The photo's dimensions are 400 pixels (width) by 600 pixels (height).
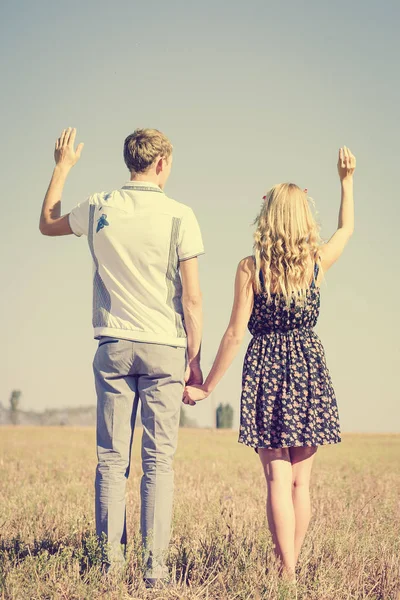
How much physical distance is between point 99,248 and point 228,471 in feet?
26.8

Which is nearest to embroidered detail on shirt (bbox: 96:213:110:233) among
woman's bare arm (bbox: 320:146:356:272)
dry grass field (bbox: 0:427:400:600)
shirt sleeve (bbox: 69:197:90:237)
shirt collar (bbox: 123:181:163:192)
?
shirt sleeve (bbox: 69:197:90:237)

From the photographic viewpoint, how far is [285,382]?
487 centimetres

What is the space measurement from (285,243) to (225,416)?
272ft

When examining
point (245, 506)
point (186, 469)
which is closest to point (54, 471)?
point (186, 469)

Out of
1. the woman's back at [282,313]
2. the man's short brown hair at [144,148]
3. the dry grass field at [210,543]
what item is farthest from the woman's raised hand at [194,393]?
the man's short brown hair at [144,148]

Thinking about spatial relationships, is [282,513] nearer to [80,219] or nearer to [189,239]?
[189,239]

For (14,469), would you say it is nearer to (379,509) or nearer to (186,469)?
(186,469)

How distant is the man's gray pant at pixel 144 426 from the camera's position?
4652mm

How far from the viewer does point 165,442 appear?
4734 millimetres

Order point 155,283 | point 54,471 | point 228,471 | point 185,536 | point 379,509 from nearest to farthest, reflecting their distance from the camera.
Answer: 1. point 155,283
2. point 185,536
3. point 379,509
4. point 54,471
5. point 228,471

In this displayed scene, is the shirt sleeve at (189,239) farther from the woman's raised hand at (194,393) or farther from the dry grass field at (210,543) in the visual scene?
the dry grass field at (210,543)

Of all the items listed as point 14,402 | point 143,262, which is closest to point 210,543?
point 143,262

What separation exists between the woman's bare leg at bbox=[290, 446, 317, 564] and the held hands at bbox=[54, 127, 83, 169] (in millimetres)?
2510

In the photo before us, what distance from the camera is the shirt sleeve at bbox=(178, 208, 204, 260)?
4.73 m
